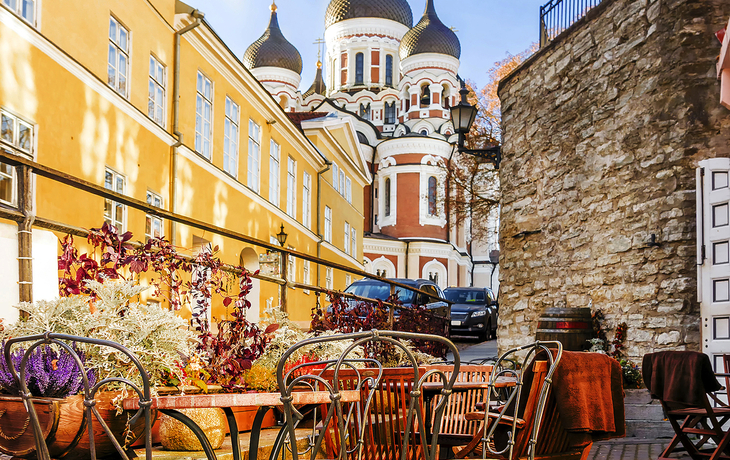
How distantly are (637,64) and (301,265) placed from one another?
16.8m

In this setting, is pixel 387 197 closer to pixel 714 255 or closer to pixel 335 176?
pixel 335 176

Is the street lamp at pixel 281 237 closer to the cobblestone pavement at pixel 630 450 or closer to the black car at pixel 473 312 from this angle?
the black car at pixel 473 312

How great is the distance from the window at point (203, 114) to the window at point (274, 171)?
15.6 feet

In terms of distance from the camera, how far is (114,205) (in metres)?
13.5

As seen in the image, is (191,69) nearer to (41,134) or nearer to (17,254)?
(41,134)

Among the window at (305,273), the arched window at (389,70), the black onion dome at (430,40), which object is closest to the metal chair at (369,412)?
the window at (305,273)

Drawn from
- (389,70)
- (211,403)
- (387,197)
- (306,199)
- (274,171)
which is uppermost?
(389,70)

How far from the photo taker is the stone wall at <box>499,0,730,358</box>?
28.8ft

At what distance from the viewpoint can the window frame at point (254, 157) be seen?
67.4 ft

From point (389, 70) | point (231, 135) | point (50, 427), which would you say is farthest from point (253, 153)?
point (389, 70)

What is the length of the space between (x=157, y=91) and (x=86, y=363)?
1329cm

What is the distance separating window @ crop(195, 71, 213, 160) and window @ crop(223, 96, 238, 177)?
94 cm

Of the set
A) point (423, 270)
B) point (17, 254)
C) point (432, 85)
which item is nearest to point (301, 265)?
point (17, 254)

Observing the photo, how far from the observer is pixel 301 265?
992 inches
